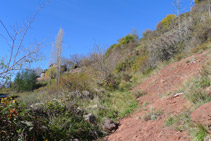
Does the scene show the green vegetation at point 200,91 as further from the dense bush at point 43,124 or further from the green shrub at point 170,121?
the dense bush at point 43,124

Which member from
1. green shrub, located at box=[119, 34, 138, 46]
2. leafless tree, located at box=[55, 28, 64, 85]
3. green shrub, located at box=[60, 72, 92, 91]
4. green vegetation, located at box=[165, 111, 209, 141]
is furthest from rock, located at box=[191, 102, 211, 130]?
green shrub, located at box=[119, 34, 138, 46]

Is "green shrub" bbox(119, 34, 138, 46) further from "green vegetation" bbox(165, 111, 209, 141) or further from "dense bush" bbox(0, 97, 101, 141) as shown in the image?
"green vegetation" bbox(165, 111, 209, 141)

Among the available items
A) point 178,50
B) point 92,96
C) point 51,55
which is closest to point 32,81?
point 51,55

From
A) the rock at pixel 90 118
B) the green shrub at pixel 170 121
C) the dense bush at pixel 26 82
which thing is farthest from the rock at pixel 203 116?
the dense bush at pixel 26 82

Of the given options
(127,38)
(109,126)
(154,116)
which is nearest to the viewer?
(154,116)

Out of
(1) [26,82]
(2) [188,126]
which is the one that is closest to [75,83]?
(2) [188,126]

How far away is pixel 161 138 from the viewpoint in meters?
2.02

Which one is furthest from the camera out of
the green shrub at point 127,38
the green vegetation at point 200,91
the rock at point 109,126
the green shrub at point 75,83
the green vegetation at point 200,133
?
the green shrub at point 127,38

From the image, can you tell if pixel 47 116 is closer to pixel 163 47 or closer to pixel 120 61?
pixel 163 47

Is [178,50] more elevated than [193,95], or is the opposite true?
[178,50]

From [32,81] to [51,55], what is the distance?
27.8 feet

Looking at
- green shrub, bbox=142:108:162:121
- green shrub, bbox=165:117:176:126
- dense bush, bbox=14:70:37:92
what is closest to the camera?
green shrub, bbox=165:117:176:126

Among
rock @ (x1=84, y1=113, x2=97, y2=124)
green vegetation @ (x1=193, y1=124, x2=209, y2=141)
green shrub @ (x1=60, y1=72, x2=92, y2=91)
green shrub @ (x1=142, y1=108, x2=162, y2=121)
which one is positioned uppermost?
green shrub @ (x1=60, y1=72, x2=92, y2=91)

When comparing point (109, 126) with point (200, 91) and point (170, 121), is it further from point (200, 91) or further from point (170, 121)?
point (200, 91)
